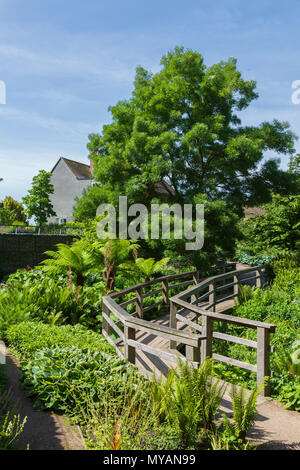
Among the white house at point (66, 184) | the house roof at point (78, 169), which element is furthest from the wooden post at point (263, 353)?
the house roof at point (78, 169)

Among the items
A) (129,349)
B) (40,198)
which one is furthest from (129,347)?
(40,198)

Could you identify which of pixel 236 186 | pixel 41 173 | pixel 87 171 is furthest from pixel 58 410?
pixel 87 171

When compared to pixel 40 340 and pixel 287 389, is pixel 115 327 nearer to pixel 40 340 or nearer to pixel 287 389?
pixel 40 340

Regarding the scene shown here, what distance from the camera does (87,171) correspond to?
39.6 meters

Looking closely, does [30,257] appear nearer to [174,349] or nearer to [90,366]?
[174,349]

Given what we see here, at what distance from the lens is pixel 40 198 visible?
36.4m

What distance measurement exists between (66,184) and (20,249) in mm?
17918

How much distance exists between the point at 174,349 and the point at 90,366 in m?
2.64

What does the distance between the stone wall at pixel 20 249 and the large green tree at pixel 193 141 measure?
648cm

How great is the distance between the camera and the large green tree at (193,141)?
14555mm

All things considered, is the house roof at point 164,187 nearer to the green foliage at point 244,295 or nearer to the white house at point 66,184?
the green foliage at point 244,295

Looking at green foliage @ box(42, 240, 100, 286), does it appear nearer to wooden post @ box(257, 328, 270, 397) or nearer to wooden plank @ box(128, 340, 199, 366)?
wooden plank @ box(128, 340, 199, 366)
